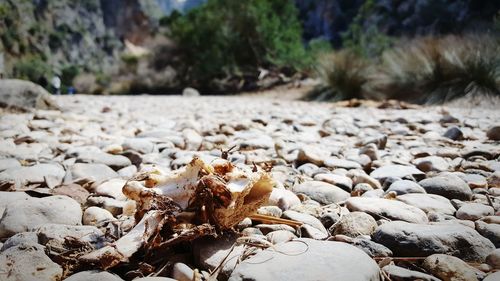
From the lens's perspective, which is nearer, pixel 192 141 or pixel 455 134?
pixel 192 141

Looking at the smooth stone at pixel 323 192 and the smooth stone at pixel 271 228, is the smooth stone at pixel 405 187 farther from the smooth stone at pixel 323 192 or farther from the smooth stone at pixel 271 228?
the smooth stone at pixel 271 228

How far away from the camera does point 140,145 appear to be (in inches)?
88.4

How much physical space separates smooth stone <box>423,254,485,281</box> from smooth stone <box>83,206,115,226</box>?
1.01 meters

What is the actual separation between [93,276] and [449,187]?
1.41 m

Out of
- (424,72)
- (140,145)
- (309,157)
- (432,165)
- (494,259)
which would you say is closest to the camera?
(494,259)

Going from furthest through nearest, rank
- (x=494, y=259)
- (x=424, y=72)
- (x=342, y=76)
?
(x=342, y=76)
(x=424, y=72)
(x=494, y=259)

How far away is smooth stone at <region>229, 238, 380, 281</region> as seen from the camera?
0.82 metres

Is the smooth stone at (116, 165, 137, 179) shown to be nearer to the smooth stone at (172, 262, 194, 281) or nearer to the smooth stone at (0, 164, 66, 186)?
the smooth stone at (0, 164, 66, 186)

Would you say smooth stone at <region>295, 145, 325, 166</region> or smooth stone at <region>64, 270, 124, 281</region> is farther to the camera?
smooth stone at <region>295, 145, 325, 166</region>

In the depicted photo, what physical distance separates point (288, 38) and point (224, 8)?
9.11ft

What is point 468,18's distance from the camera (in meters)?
22.8

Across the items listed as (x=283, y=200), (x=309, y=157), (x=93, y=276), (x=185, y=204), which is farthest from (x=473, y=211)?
(x=93, y=276)

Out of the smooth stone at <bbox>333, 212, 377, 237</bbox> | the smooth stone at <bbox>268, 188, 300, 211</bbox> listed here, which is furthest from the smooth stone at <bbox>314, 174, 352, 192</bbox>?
the smooth stone at <bbox>333, 212, 377, 237</bbox>

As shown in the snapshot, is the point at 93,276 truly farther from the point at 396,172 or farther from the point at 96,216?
the point at 396,172
